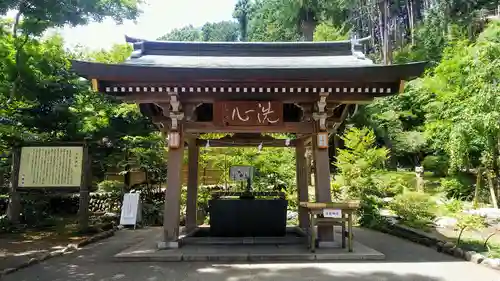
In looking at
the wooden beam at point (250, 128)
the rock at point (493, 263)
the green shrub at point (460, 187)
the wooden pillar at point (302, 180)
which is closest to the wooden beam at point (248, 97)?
the wooden beam at point (250, 128)

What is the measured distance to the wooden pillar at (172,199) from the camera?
6387 mm

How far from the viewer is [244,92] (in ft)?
21.1

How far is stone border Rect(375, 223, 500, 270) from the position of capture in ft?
17.4

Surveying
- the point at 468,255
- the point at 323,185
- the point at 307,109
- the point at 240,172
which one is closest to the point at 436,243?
the point at 468,255

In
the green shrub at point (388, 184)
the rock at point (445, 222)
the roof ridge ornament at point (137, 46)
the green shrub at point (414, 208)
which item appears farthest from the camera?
the green shrub at point (388, 184)

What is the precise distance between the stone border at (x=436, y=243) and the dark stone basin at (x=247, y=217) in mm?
2882

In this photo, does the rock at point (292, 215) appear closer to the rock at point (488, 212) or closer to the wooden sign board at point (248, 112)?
the rock at point (488, 212)

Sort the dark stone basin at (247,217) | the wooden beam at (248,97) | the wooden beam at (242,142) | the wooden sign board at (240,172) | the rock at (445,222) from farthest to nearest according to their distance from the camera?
the rock at (445,222)
the wooden beam at (242,142)
the wooden sign board at (240,172)
the dark stone basin at (247,217)
the wooden beam at (248,97)

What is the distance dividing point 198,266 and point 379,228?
5.81m

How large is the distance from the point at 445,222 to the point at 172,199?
734cm

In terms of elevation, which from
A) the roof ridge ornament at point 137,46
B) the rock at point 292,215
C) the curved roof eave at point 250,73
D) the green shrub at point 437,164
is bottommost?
the rock at point 292,215

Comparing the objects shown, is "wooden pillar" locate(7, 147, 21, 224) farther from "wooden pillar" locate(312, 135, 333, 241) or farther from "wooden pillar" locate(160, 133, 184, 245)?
"wooden pillar" locate(312, 135, 333, 241)

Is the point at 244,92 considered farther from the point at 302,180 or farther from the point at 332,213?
the point at 302,180

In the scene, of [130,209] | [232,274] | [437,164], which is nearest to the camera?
[232,274]
